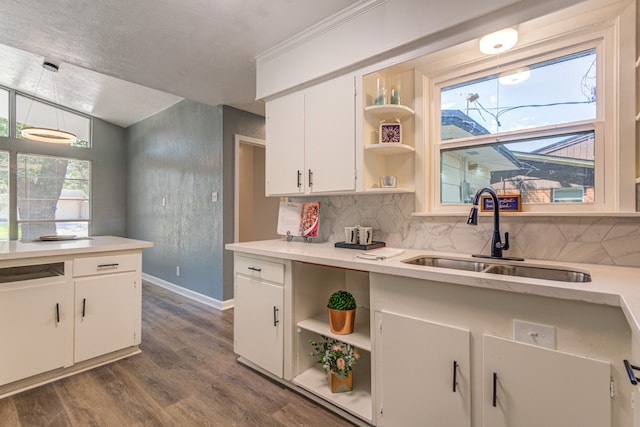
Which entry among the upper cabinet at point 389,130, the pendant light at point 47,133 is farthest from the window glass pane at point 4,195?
the upper cabinet at point 389,130

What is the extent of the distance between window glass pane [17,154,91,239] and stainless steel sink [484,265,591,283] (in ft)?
→ 21.4

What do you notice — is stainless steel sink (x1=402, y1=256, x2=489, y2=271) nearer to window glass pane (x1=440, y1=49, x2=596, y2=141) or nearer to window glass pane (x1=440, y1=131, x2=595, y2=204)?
window glass pane (x1=440, y1=131, x2=595, y2=204)

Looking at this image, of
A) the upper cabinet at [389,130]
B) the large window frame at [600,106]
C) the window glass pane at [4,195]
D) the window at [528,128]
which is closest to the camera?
the large window frame at [600,106]

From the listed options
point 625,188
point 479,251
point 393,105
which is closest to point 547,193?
point 625,188

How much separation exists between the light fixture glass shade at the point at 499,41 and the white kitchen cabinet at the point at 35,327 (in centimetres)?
309

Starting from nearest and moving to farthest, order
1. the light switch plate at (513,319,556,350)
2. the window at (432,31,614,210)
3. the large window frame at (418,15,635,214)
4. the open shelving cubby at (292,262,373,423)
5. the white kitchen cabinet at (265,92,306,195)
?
1. the light switch plate at (513,319,556,350)
2. the large window frame at (418,15,635,214)
3. the window at (432,31,614,210)
4. the open shelving cubby at (292,262,373,423)
5. the white kitchen cabinet at (265,92,306,195)

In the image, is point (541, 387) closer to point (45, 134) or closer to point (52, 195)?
point (45, 134)

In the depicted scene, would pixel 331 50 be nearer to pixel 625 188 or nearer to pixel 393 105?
pixel 393 105

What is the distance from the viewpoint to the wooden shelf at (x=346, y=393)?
1.63m

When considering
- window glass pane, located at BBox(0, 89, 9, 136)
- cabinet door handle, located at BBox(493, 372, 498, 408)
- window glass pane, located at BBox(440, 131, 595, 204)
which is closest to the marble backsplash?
window glass pane, located at BBox(440, 131, 595, 204)

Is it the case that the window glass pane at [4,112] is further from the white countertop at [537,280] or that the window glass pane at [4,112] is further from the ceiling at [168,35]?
the white countertop at [537,280]

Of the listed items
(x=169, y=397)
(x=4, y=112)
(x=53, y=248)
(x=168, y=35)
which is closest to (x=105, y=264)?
(x=53, y=248)

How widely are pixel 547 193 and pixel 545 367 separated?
0.95m

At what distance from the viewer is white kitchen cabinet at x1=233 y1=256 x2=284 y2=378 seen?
194 centimetres
